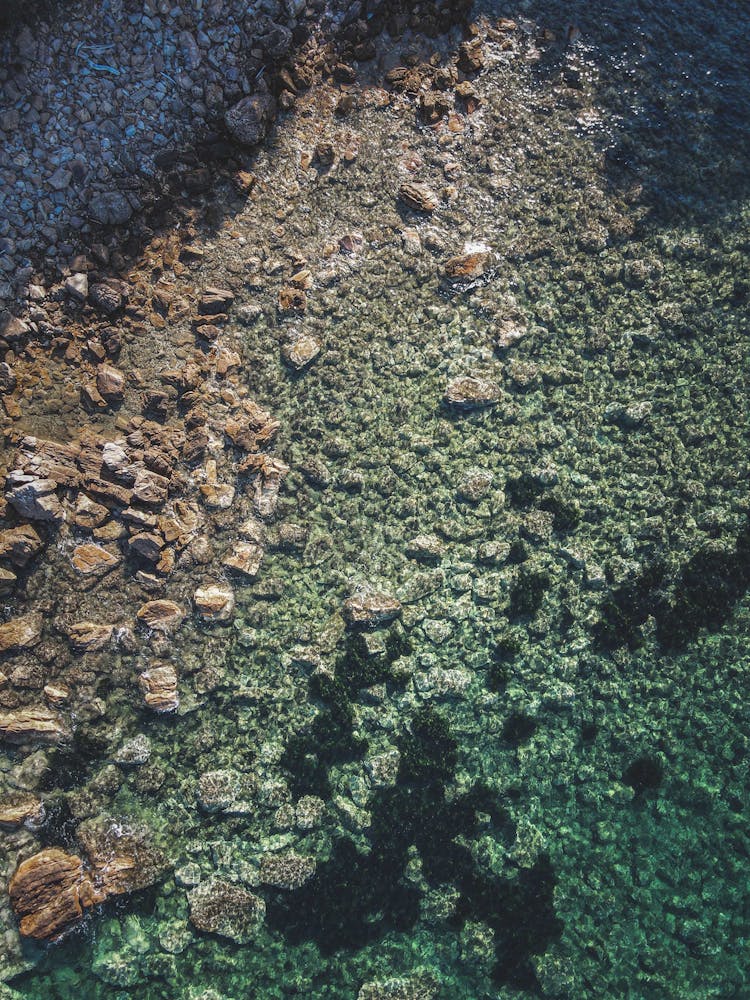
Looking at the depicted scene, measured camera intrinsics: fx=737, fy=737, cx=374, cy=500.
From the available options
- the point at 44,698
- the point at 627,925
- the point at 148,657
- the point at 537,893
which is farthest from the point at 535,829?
the point at 44,698

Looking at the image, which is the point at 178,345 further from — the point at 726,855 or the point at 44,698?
the point at 726,855

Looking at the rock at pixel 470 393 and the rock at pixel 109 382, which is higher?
the rock at pixel 470 393

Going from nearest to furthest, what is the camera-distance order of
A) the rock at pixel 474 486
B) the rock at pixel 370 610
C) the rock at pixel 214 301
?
the rock at pixel 370 610
the rock at pixel 474 486
the rock at pixel 214 301

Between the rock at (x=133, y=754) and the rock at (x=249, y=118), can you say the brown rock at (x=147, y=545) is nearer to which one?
the rock at (x=133, y=754)

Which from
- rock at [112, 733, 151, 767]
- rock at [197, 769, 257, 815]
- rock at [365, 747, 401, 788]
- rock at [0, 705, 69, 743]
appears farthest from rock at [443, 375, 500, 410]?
rock at [0, 705, 69, 743]

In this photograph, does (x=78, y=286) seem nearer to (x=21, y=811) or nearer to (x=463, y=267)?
(x=463, y=267)

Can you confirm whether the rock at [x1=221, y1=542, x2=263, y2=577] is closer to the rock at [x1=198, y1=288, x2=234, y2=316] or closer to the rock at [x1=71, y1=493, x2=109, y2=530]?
the rock at [x1=71, y1=493, x2=109, y2=530]

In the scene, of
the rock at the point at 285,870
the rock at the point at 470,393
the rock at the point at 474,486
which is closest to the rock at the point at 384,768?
the rock at the point at 285,870
